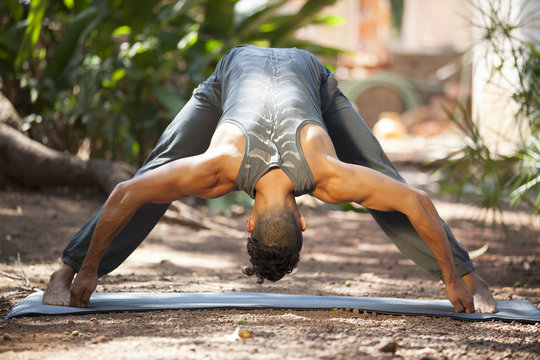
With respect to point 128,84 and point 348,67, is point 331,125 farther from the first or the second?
point 348,67

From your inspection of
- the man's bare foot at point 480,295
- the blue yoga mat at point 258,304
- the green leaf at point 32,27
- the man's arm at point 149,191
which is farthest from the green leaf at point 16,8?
the man's bare foot at point 480,295

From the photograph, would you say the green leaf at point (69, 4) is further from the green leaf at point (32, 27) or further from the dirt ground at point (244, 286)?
the dirt ground at point (244, 286)

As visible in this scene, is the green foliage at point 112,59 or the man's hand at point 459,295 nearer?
the man's hand at point 459,295

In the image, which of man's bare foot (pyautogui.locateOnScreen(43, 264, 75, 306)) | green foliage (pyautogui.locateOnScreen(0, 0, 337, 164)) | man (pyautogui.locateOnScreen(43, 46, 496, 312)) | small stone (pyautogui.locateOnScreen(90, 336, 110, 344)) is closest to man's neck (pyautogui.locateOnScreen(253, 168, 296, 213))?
man (pyautogui.locateOnScreen(43, 46, 496, 312))

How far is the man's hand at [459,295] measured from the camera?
2664 mm

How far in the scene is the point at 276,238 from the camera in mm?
2484

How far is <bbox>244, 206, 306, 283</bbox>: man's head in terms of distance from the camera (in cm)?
248

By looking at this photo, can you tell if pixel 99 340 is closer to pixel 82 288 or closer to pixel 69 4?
pixel 82 288

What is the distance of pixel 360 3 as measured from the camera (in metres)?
14.9

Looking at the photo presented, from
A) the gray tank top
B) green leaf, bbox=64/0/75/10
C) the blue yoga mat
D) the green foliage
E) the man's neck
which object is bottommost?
the blue yoga mat

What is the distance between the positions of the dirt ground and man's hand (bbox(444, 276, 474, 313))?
0.10 m

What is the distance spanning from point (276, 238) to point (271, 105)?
1.81 feet

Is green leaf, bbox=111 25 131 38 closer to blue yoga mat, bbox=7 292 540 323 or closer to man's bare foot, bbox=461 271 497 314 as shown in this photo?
blue yoga mat, bbox=7 292 540 323

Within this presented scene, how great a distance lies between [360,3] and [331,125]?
1268 centimetres
